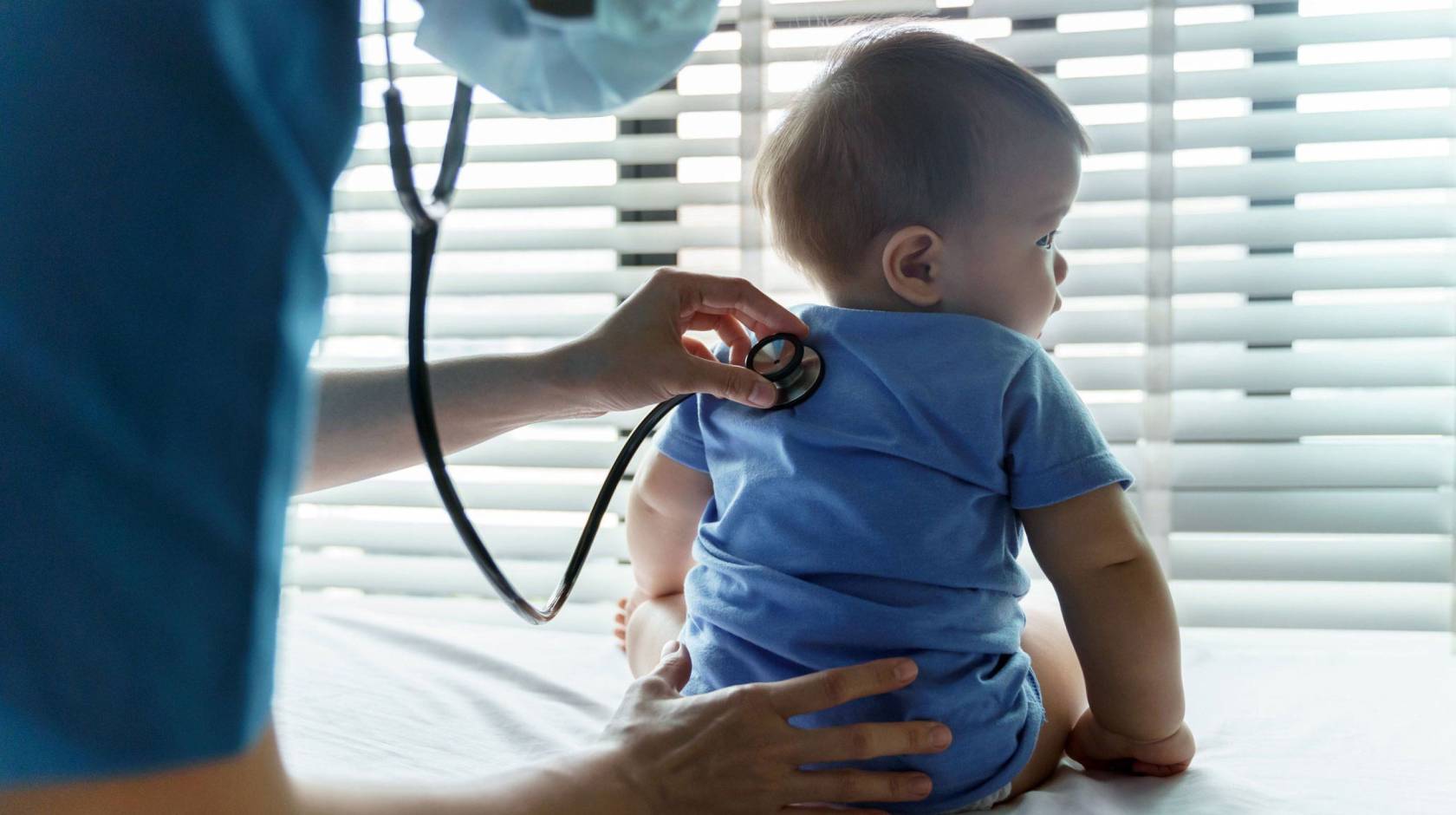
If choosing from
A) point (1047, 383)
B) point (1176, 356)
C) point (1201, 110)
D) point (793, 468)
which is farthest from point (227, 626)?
point (1201, 110)

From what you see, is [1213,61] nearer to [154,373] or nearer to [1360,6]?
[1360,6]

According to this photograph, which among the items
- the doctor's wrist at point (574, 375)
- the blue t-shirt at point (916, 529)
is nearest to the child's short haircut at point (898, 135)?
the blue t-shirt at point (916, 529)

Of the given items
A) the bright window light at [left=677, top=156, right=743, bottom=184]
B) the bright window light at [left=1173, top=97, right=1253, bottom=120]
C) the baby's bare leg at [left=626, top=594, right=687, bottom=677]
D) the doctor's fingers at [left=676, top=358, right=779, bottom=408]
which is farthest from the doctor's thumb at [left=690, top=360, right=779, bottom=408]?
the bright window light at [left=1173, top=97, right=1253, bottom=120]

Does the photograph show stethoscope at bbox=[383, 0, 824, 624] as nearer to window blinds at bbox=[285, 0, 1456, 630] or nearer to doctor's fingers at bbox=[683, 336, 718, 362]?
doctor's fingers at bbox=[683, 336, 718, 362]

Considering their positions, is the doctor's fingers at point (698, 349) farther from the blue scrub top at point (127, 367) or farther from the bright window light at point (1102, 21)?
the bright window light at point (1102, 21)

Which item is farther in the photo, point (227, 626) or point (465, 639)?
point (465, 639)

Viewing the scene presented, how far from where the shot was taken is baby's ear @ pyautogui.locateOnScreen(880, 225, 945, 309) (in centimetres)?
96

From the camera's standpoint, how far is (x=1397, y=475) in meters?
1.44

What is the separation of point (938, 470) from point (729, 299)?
24 centimetres

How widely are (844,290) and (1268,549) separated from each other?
2.73 ft

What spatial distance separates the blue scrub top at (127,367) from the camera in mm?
395

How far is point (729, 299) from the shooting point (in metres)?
0.96

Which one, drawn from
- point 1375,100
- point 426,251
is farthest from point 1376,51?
point 426,251

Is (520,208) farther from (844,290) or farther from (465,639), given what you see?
(844,290)
